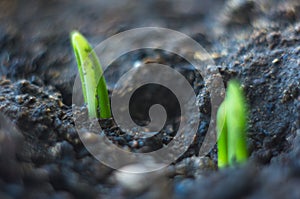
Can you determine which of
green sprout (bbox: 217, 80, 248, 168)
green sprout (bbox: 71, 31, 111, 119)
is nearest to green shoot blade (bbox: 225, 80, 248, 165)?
green sprout (bbox: 217, 80, 248, 168)

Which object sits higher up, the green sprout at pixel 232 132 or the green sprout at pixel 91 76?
the green sprout at pixel 91 76

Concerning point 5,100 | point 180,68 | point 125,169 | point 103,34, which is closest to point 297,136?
point 125,169

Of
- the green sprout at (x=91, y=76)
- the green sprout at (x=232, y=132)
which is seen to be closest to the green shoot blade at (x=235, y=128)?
the green sprout at (x=232, y=132)

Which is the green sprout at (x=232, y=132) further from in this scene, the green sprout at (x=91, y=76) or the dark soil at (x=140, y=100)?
the green sprout at (x=91, y=76)

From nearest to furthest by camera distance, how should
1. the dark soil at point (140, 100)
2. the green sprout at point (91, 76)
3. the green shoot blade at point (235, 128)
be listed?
the dark soil at point (140, 100) → the green shoot blade at point (235, 128) → the green sprout at point (91, 76)

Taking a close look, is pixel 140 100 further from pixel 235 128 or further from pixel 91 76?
pixel 235 128

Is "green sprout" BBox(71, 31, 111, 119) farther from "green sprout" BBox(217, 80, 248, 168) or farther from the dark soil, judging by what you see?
"green sprout" BBox(217, 80, 248, 168)
